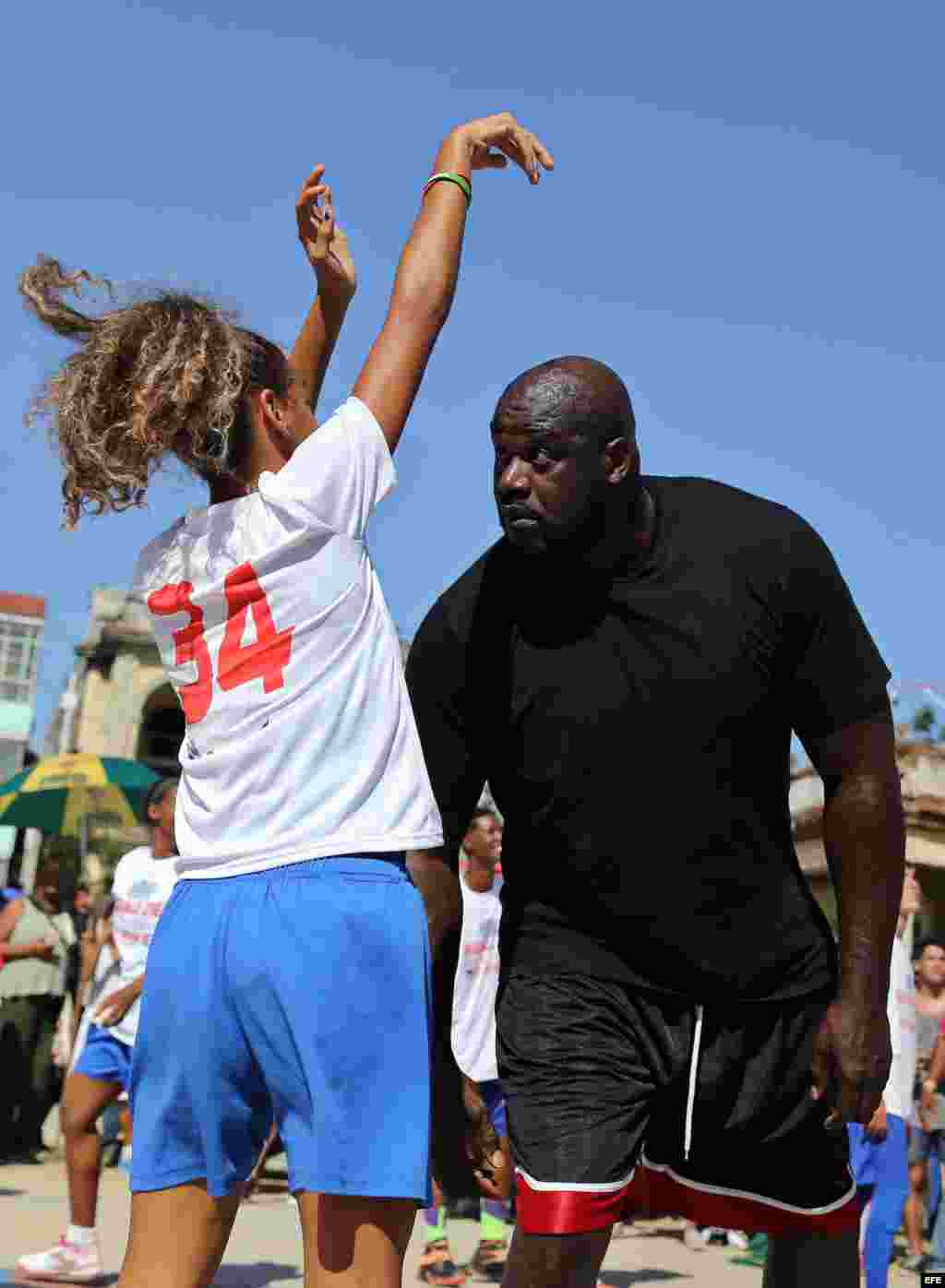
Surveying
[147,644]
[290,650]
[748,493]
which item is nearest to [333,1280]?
[290,650]

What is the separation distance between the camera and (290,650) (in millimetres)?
2828

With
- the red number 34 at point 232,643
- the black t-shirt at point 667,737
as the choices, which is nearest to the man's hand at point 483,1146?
the black t-shirt at point 667,737

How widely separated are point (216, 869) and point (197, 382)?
0.78m

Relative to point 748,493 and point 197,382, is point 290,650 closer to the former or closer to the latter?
point 197,382

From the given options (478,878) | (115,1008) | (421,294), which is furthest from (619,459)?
(478,878)

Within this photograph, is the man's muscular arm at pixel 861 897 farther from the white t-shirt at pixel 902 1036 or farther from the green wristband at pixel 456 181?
the white t-shirt at pixel 902 1036

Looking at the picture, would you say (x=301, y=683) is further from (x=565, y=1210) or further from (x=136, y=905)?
(x=136, y=905)

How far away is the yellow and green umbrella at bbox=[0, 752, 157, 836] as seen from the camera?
48.0 ft

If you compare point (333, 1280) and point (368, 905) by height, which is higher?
point (368, 905)

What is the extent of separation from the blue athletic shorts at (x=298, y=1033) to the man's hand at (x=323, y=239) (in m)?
1.22

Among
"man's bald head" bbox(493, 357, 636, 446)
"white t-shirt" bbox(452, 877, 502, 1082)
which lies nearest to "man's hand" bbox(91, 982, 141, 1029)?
"white t-shirt" bbox(452, 877, 502, 1082)

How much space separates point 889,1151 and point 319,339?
18.4ft

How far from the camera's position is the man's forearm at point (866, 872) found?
11.2ft

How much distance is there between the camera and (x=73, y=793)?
1523 centimetres
